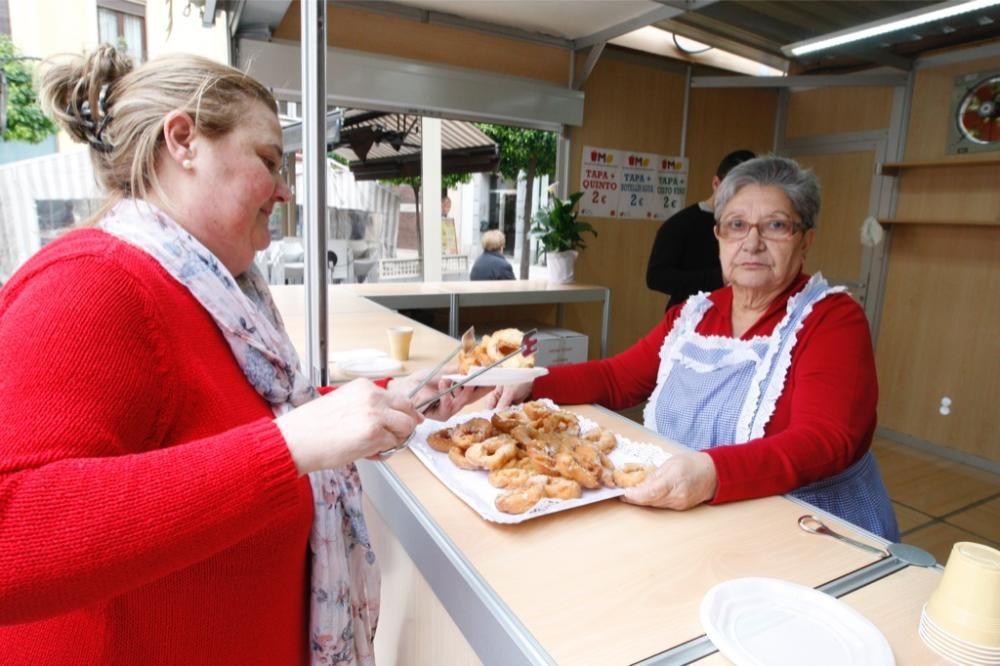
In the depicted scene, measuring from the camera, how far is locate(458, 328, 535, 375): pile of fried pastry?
51.0 inches

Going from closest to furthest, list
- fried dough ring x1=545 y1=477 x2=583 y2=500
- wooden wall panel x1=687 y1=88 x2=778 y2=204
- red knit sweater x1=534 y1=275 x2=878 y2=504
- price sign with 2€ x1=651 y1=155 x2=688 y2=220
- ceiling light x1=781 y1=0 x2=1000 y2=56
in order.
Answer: fried dough ring x1=545 y1=477 x2=583 y2=500
red knit sweater x1=534 y1=275 x2=878 y2=504
ceiling light x1=781 y1=0 x2=1000 y2=56
price sign with 2€ x1=651 y1=155 x2=688 y2=220
wooden wall panel x1=687 y1=88 x2=778 y2=204

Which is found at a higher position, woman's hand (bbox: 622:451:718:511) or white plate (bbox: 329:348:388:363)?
woman's hand (bbox: 622:451:718:511)

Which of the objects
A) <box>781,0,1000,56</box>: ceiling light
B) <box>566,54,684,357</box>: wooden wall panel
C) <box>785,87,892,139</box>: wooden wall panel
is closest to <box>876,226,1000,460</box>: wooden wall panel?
<box>785,87,892,139</box>: wooden wall panel

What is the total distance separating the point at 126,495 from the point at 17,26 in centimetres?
263

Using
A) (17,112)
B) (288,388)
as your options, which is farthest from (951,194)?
(17,112)

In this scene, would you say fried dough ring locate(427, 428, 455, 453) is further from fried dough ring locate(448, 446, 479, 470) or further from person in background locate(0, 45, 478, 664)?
person in background locate(0, 45, 478, 664)

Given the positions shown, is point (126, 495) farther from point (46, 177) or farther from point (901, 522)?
point (901, 522)

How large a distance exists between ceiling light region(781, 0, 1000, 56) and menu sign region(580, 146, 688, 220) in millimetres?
1292

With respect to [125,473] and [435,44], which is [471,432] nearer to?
[125,473]

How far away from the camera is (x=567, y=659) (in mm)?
659

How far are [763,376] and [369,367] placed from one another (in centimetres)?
112

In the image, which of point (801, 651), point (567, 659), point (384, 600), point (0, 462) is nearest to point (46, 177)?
point (384, 600)

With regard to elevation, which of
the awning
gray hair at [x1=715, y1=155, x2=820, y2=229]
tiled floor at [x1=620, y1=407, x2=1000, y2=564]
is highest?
the awning

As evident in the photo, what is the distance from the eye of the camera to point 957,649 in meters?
0.68
